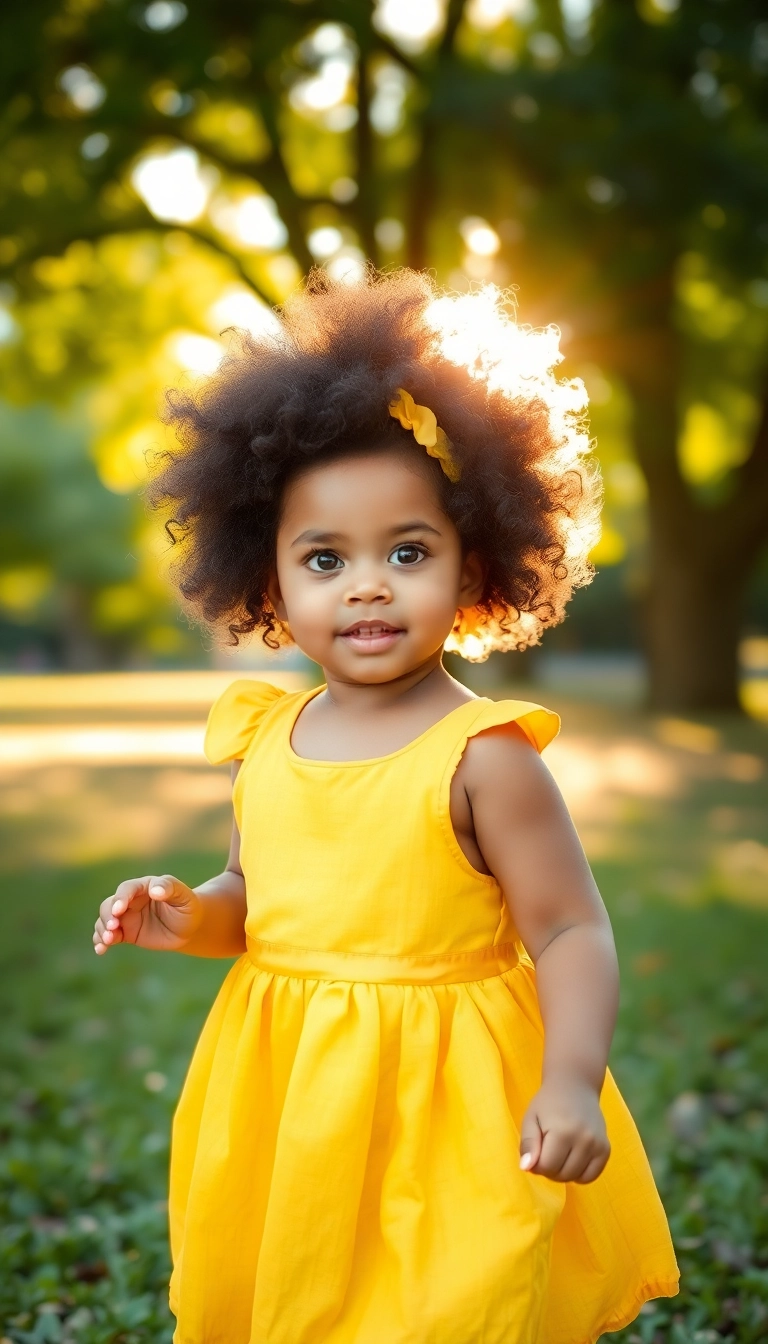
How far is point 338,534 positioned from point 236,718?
42 cm

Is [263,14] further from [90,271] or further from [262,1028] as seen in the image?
[262,1028]

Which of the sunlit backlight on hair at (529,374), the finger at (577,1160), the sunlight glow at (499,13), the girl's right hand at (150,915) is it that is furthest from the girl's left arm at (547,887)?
the sunlight glow at (499,13)

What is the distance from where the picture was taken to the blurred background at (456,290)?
130 inches

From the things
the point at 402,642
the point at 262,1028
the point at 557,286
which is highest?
the point at 557,286

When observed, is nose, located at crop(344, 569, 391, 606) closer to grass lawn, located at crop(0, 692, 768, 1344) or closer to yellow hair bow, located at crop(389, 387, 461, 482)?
yellow hair bow, located at crop(389, 387, 461, 482)

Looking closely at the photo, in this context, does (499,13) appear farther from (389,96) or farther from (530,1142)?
(530,1142)

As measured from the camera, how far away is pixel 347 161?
1305cm

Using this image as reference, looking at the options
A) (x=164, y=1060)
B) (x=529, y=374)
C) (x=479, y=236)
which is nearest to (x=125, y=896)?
(x=529, y=374)

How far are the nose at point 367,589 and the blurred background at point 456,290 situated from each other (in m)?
0.48

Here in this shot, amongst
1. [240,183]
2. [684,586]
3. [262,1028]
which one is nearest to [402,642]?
[262,1028]

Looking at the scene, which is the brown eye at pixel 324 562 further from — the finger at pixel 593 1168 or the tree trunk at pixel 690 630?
the tree trunk at pixel 690 630

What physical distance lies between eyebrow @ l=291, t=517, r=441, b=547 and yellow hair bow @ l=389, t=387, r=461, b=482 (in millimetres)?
75

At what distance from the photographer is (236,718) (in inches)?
79.7

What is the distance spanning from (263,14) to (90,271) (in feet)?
15.2
